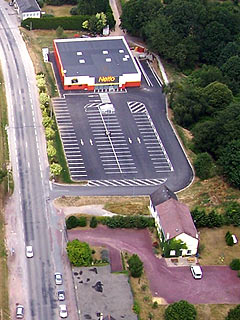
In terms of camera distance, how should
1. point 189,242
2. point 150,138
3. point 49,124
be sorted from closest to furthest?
point 189,242 < point 49,124 < point 150,138

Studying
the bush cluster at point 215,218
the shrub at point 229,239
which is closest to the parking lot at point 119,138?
the bush cluster at point 215,218

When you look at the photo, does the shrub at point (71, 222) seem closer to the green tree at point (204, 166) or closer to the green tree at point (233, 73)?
the green tree at point (204, 166)

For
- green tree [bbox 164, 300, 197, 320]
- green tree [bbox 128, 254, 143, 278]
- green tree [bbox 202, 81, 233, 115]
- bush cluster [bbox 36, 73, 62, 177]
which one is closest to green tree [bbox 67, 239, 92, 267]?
green tree [bbox 128, 254, 143, 278]

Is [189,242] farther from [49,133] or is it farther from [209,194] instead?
[49,133]

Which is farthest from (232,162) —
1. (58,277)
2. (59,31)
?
(59,31)

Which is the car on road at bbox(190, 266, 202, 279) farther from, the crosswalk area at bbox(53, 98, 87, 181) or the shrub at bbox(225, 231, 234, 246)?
the crosswalk area at bbox(53, 98, 87, 181)
